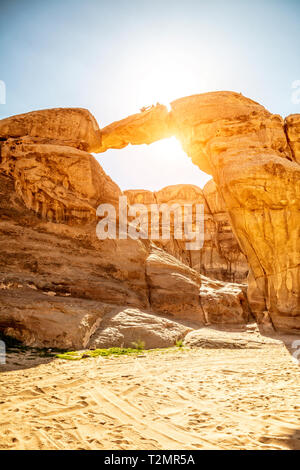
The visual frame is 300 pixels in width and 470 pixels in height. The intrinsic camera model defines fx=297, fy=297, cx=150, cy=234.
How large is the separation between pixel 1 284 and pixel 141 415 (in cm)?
970

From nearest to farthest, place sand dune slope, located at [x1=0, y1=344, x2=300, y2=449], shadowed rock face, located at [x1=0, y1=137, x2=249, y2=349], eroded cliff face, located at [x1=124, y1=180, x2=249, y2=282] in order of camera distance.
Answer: sand dune slope, located at [x1=0, y1=344, x2=300, y2=449], shadowed rock face, located at [x1=0, y1=137, x2=249, y2=349], eroded cliff face, located at [x1=124, y1=180, x2=249, y2=282]

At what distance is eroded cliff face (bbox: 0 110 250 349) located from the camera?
11.0 metres

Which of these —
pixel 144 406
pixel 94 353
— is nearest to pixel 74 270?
pixel 94 353

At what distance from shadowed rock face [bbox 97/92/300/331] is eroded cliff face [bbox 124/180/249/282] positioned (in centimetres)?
1880

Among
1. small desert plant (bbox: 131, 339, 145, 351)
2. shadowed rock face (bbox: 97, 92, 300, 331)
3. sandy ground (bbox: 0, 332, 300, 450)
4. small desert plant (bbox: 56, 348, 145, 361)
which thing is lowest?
small desert plant (bbox: 131, 339, 145, 351)

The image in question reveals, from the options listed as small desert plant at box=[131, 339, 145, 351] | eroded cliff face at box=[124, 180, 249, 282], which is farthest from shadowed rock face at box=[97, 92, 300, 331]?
eroded cliff face at box=[124, 180, 249, 282]

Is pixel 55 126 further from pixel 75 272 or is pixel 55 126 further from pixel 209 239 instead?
pixel 209 239

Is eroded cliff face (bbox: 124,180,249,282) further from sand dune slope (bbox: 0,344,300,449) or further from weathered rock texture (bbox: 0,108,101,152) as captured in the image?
sand dune slope (bbox: 0,344,300,449)

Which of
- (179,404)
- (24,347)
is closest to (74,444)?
(179,404)

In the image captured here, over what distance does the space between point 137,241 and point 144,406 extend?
13.8 m

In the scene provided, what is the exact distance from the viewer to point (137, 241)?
18.3 m

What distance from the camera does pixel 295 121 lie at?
19562mm

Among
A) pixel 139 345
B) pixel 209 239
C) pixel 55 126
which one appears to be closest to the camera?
pixel 139 345

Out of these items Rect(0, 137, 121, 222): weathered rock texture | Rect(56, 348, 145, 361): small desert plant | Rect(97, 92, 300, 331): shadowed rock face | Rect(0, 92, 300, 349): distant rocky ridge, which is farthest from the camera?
Rect(97, 92, 300, 331): shadowed rock face
